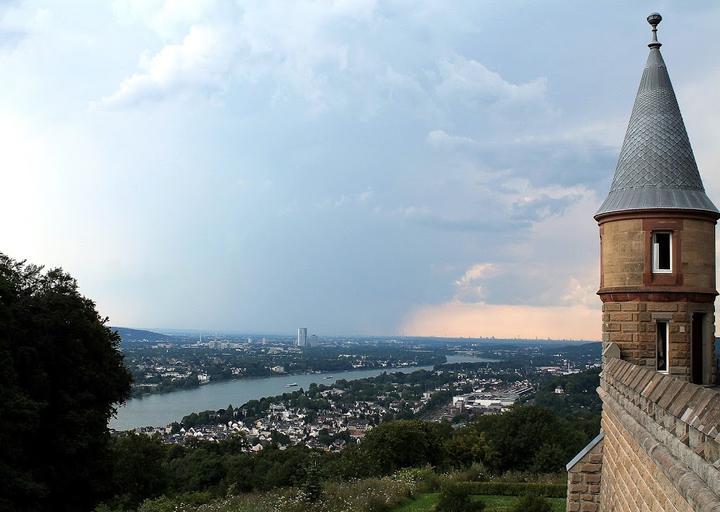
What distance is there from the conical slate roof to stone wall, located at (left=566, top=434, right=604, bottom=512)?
3.42 metres

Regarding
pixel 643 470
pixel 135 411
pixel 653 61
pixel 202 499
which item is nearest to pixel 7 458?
pixel 202 499

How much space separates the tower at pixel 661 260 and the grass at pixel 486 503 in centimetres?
841

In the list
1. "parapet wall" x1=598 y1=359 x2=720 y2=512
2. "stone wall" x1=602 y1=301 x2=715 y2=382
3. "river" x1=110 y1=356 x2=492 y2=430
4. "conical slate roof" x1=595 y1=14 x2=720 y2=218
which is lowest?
"river" x1=110 y1=356 x2=492 y2=430

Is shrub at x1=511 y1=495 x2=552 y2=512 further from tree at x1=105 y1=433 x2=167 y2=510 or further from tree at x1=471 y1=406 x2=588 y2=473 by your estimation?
tree at x1=105 y1=433 x2=167 y2=510

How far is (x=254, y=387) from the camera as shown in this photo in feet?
354

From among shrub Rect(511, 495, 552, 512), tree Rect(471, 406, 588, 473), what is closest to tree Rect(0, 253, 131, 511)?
shrub Rect(511, 495, 552, 512)

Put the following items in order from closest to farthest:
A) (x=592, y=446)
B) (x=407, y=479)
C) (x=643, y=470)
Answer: (x=643, y=470) → (x=592, y=446) → (x=407, y=479)

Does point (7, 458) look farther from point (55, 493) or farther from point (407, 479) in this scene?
point (407, 479)

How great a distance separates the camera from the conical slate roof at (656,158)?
28.8 ft

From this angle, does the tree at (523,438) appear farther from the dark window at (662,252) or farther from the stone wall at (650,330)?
the dark window at (662,252)

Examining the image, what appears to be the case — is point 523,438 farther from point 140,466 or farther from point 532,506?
point 140,466

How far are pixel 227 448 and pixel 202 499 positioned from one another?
49.9 ft

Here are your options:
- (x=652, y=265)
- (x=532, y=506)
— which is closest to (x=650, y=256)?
(x=652, y=265)

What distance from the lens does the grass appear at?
16.0 metres
